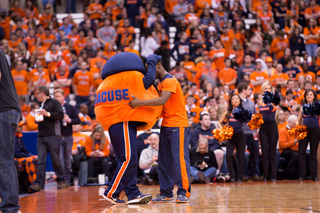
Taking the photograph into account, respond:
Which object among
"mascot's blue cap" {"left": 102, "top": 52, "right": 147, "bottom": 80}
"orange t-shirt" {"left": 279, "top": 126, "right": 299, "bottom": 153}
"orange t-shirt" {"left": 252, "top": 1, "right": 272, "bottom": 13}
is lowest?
"orange t-shirt" {"left": 279, "top": 126, "right": 299, "bottom": 153}

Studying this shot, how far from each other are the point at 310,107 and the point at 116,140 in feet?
18.2

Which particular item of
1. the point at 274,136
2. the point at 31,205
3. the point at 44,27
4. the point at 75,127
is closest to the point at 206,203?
the point at 31,205

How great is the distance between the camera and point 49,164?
12.1 m

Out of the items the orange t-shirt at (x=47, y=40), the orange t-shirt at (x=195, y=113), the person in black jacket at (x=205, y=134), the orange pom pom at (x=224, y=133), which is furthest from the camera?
the orange t-shirt at (x=47, y=40)

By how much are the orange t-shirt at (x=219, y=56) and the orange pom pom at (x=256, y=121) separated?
5.85 metres

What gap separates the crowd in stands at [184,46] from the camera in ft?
48.4

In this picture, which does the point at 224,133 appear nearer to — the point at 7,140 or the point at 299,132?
the point at 299,132

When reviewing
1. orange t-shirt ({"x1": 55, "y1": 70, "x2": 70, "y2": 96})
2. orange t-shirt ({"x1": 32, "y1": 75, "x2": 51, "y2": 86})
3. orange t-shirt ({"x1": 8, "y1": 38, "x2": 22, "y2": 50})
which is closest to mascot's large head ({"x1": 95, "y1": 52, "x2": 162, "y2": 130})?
orange t-shirt ({"x1": 55, "y1": 70, "x2": 70, "y2": 96})

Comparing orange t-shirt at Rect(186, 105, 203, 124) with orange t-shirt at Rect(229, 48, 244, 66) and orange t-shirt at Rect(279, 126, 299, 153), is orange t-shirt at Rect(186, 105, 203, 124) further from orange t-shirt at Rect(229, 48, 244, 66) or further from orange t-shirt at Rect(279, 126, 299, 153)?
orange t-shirt at Rect(229, 48, 244, 66)

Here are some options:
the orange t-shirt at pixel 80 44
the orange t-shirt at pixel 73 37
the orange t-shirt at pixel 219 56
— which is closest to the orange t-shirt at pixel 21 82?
the orange t-shirt at pixel 80 44

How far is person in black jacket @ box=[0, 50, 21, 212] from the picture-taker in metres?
4.93

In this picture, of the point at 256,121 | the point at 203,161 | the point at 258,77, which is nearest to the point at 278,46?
the point at 258,77

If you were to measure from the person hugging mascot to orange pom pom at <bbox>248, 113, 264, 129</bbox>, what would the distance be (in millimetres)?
4464

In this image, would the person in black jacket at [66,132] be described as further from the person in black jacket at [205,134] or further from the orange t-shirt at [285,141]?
the orange t-shirt at [285,141]
